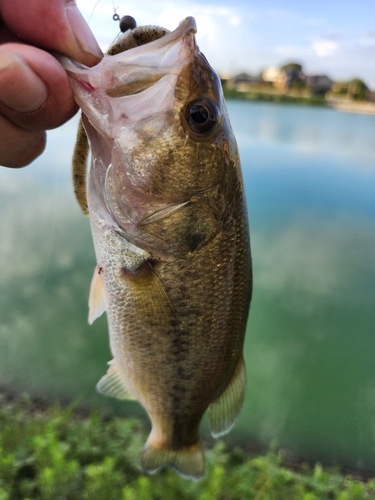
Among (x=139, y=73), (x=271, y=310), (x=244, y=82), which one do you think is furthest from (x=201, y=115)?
(x=244, y=82)

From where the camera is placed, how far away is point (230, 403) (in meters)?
1.52

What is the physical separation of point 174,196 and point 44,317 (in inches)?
184

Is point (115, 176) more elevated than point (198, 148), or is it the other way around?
point (198, 148)

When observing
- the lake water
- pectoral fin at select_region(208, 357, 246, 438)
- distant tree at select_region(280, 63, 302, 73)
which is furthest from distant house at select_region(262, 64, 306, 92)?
pectoral fin at select_region(208, 357, 246, 438)

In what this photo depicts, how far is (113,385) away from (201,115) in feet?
3.73

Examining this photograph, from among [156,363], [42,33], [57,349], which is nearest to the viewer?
[42,33]

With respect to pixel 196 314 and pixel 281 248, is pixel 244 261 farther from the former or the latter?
pixel 281 248

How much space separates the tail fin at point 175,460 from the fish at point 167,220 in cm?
19

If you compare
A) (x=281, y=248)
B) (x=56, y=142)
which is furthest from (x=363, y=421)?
(x=56, y=142)

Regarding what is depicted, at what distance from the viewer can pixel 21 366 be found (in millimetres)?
4477

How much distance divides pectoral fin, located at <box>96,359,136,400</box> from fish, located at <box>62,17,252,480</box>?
1.3 inches

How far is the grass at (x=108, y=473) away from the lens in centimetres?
229

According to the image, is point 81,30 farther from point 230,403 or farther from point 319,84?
point 319,84

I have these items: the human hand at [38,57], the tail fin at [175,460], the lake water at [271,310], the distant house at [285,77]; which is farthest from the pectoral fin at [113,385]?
the distant house at [285,77]
